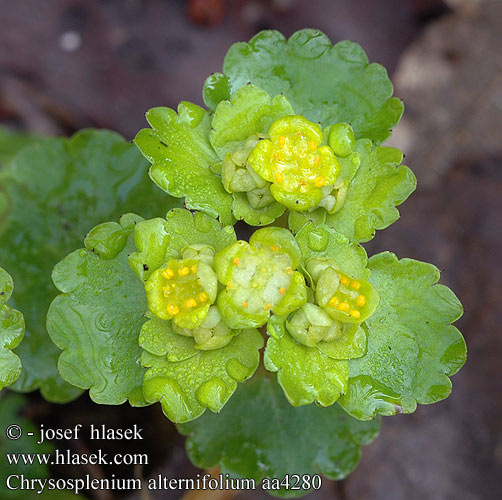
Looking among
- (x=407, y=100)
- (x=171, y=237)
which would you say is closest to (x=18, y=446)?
(x=171, y=237)

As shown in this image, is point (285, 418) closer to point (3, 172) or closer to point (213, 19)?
point (3, 172)

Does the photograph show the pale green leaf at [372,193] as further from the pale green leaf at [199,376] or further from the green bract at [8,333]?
the green bract at [8,333]

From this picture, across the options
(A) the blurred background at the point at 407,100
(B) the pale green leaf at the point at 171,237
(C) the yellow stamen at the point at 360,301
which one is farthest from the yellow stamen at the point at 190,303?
(A) the blurred background at the point at 407,100

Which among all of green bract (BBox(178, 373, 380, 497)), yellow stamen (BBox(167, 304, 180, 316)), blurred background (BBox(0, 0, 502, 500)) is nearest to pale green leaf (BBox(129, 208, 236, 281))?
yellow stamen (BBox(167, 304, 180, 316))

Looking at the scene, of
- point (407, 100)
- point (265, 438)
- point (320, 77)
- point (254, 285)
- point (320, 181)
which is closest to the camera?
point (254, 285)

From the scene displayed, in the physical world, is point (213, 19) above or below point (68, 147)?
above

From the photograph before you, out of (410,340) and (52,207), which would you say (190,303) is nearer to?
(410,340)

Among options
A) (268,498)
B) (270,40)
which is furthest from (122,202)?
(268,498)
